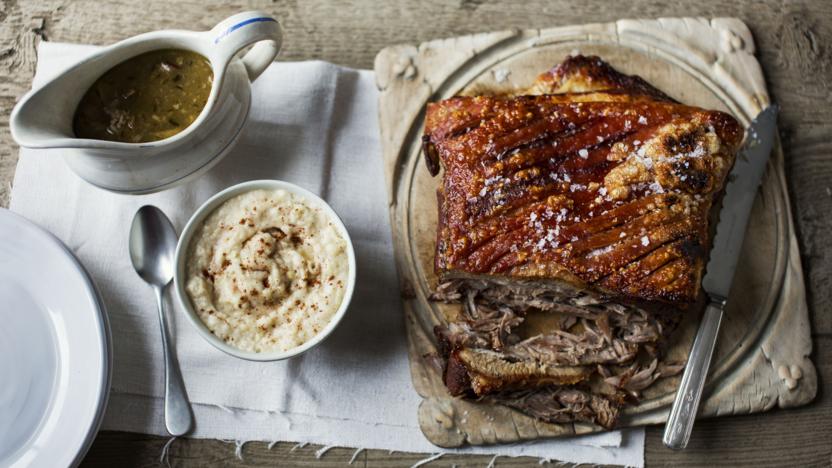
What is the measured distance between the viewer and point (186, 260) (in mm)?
3119

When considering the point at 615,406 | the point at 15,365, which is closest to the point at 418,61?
the point at 615,406

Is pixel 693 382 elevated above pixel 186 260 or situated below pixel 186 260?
below

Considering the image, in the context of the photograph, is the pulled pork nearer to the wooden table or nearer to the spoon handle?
the wooden table

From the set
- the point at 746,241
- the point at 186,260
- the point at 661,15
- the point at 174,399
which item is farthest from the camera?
the point at 661,15

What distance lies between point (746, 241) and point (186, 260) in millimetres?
2904

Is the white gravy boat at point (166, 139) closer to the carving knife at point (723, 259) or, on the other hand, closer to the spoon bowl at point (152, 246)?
the spoon bowl at point (152, 246)

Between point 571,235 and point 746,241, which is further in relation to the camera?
point 746,241

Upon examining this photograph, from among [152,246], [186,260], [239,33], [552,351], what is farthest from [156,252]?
[552,351]

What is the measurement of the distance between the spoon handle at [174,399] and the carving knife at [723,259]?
2388 millimetres

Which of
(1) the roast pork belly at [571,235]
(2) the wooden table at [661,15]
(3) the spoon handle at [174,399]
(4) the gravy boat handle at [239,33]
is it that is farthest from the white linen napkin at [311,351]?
(4) the gravy boat handle at [239,33]

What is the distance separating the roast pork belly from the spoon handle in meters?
1.31

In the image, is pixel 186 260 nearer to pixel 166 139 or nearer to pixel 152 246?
pixel 152 246

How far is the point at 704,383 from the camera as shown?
3.38 m

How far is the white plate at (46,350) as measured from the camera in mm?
3092
